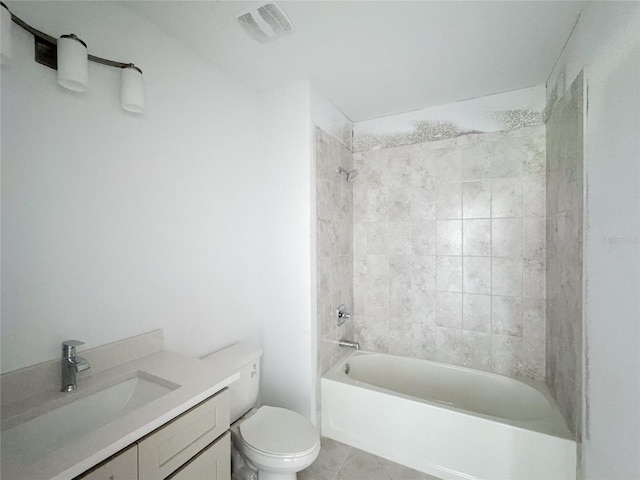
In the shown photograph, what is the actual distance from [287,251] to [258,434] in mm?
1082

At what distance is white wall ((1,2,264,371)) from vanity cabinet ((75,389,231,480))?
55 cm

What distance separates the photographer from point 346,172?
2344 mm

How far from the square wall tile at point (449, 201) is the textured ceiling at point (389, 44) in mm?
702

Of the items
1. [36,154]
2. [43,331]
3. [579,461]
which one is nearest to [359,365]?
[579,461]

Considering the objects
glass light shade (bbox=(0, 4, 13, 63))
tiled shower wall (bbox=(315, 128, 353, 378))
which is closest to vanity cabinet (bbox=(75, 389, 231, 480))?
tiled shower wall (bbox=(315, 128, 353, 378))

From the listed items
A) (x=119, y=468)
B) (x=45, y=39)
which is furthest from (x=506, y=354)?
(x=45, y=39)

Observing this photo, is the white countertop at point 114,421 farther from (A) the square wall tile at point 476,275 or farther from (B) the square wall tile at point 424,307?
(A) the square wall tile at point 476,275

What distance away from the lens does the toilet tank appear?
1.56m

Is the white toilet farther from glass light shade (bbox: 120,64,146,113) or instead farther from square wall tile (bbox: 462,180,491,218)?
square wall tile (bbox: 462,180,491,218)

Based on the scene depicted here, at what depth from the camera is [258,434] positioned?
142 cm

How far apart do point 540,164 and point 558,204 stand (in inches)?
19.0

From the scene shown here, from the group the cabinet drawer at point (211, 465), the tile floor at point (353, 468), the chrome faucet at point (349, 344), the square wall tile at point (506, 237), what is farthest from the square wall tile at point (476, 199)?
the cabinet drawer at point (211, 465)

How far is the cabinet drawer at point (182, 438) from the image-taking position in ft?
2.75

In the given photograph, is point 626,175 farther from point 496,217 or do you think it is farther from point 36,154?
point 36,154
